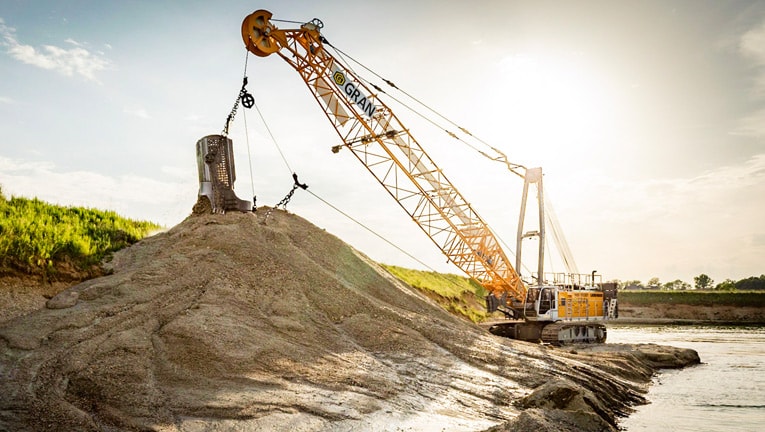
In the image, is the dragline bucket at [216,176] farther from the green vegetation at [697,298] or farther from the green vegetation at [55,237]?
the green vegetation at [697,298]

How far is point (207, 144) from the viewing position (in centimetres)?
1733

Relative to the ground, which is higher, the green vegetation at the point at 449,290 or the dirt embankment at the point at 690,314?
the green vegetation at the point at 449,290

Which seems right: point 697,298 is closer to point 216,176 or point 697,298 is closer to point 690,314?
point 690,314

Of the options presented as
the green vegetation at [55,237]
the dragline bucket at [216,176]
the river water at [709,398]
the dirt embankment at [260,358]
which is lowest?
the river water at [709,398]

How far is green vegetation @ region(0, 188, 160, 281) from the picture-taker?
42.2ft

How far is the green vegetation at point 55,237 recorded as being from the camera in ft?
42.2

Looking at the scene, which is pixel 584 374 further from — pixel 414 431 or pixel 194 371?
pixel 194 371

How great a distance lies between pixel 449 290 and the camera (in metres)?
32.7

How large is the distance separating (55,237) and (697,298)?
2305 inches

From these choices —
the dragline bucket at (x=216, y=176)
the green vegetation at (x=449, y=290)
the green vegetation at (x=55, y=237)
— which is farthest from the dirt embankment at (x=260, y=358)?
the green vegetation at (x=449, y=290)

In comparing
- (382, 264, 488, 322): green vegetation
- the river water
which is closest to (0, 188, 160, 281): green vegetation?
the river water

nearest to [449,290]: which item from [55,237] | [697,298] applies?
[55,237]

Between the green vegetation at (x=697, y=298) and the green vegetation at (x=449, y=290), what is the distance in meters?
28.1

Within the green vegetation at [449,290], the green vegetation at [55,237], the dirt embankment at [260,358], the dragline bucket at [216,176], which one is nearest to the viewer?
the dirt embankment at [260,358]
